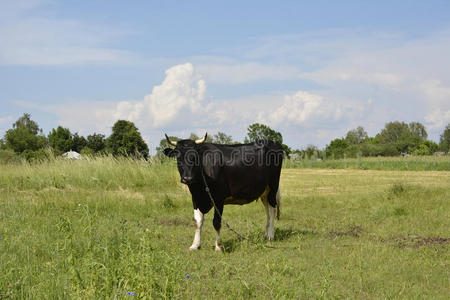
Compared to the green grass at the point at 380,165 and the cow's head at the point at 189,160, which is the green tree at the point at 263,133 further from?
the cow's head at the point at 189,160

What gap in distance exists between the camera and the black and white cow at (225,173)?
780cm

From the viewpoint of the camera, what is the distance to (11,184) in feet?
52.9

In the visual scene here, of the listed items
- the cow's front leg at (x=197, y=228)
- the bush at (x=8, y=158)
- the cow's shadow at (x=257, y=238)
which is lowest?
the cow's shadow at (x=257, y=238)

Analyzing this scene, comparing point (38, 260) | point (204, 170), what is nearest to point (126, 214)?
point (204, 170)

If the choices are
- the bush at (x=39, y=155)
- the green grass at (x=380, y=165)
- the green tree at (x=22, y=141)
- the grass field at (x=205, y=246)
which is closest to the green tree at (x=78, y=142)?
the green tree at (x=22, y=141)

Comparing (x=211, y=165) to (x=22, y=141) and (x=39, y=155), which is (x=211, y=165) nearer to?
(x=39, y=155)

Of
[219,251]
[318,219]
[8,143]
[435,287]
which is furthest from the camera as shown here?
[8,143]

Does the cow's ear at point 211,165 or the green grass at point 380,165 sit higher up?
the cow's ear at point 211,165

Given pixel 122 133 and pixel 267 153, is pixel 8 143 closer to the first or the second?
pixel 122 133

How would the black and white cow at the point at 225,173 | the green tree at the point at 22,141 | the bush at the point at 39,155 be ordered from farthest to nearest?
the green tree at the point at 22,141 < the bush at the point at 39,155 < the black and white cow at the point at 225,173

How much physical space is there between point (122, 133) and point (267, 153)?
57768 mm

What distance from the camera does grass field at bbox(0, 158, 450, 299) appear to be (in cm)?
495

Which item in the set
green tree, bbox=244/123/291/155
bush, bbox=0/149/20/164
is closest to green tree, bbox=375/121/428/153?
green tree, bbox=244/123/291/155

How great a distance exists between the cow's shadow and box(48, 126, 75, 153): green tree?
235 feet
